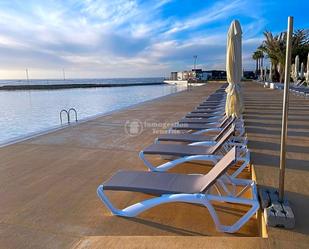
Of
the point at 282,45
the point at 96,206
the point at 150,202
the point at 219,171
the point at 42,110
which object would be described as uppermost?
the point at 282,45

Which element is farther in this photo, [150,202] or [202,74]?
[202,74]

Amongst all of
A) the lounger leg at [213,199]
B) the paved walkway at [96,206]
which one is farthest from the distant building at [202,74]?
the lounger leg at [213,199]

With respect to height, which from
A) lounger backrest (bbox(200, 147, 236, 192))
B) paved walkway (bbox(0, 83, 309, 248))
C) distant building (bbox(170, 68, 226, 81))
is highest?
distant building (bbox(170, 68, 226, 81))

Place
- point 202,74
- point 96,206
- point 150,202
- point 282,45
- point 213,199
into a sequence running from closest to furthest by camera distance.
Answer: point 213,199
point 150,202
point 96,206
point 282,45
point 202,74

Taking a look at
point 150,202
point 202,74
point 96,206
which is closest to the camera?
point 150,202

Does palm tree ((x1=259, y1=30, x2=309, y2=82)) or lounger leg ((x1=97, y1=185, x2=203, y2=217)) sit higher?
palm tree ((x1=259, y1=30, x2=309, y2=82))

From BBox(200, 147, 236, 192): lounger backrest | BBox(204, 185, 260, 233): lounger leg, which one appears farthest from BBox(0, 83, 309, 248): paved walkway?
BBox(200, 147, 236, 192): lounger backrest

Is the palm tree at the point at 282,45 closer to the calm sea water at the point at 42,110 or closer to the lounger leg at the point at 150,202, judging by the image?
the calm sea water at the point at 42,110

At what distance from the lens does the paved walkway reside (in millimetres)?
2160

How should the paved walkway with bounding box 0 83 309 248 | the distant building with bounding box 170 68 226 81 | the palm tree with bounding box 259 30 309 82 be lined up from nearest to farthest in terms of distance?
the paved walkway with bounding box 0 83 309 248
the palm tree with bounding box 259 30 309 82
the distant building with bounding box 170 68 226 81

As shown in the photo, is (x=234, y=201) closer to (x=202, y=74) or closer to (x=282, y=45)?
(x=282, y=45)

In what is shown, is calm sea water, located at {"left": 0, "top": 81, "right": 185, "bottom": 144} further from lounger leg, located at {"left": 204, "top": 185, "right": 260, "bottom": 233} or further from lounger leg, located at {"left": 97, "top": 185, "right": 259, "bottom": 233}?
lounger leg, located at {"left": 204, "top": 185, "right": 260, "bottom": 233}

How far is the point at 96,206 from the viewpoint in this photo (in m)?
3.08

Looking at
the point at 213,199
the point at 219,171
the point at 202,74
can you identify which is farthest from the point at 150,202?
the point at 202,74
